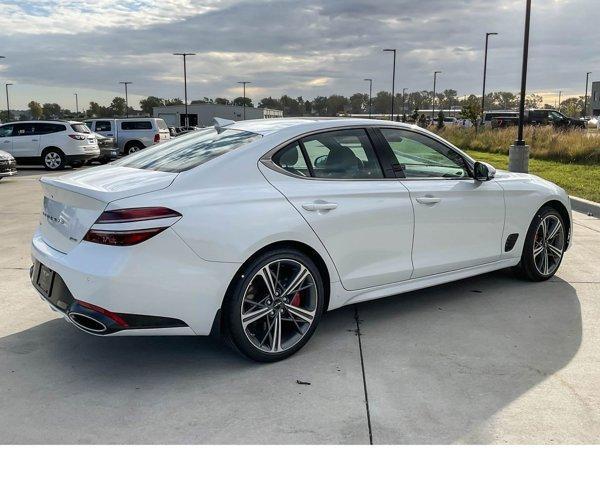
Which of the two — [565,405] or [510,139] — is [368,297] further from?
[510,139]

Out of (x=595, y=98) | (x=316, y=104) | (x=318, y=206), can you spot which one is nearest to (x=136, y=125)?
(x=318, y=206)

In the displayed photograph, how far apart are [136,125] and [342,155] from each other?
21776 mm

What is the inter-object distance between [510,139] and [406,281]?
75.1 ft

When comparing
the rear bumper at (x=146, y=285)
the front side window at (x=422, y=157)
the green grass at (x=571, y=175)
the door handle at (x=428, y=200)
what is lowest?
the green grass at (x=571, y=175)

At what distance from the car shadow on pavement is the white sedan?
0.35 m

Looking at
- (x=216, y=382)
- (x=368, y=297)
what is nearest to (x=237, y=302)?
(x=216, y=382)

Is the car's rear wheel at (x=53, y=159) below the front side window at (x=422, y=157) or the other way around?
below

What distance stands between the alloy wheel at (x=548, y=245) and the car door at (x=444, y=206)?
0.66 m

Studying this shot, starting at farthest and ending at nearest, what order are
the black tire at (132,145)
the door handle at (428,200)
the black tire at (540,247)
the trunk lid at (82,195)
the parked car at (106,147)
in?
the black tire at (132,145), the parked car at (106,147), the black tire at (540,247), the door handle at (428,200), the trunk lid at (82,195)

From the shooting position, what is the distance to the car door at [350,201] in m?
3.98

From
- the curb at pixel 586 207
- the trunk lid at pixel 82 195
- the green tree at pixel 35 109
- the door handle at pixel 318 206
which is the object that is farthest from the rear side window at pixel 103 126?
the green tree at pixel 35 109

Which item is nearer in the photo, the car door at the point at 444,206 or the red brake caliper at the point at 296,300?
the red brake caliper at the point at 296,300

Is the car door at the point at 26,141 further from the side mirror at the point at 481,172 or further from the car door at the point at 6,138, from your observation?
the side mirror at the point at 481,172

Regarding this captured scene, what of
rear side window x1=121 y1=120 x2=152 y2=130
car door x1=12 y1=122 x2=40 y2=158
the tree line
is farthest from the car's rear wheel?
the tree line
